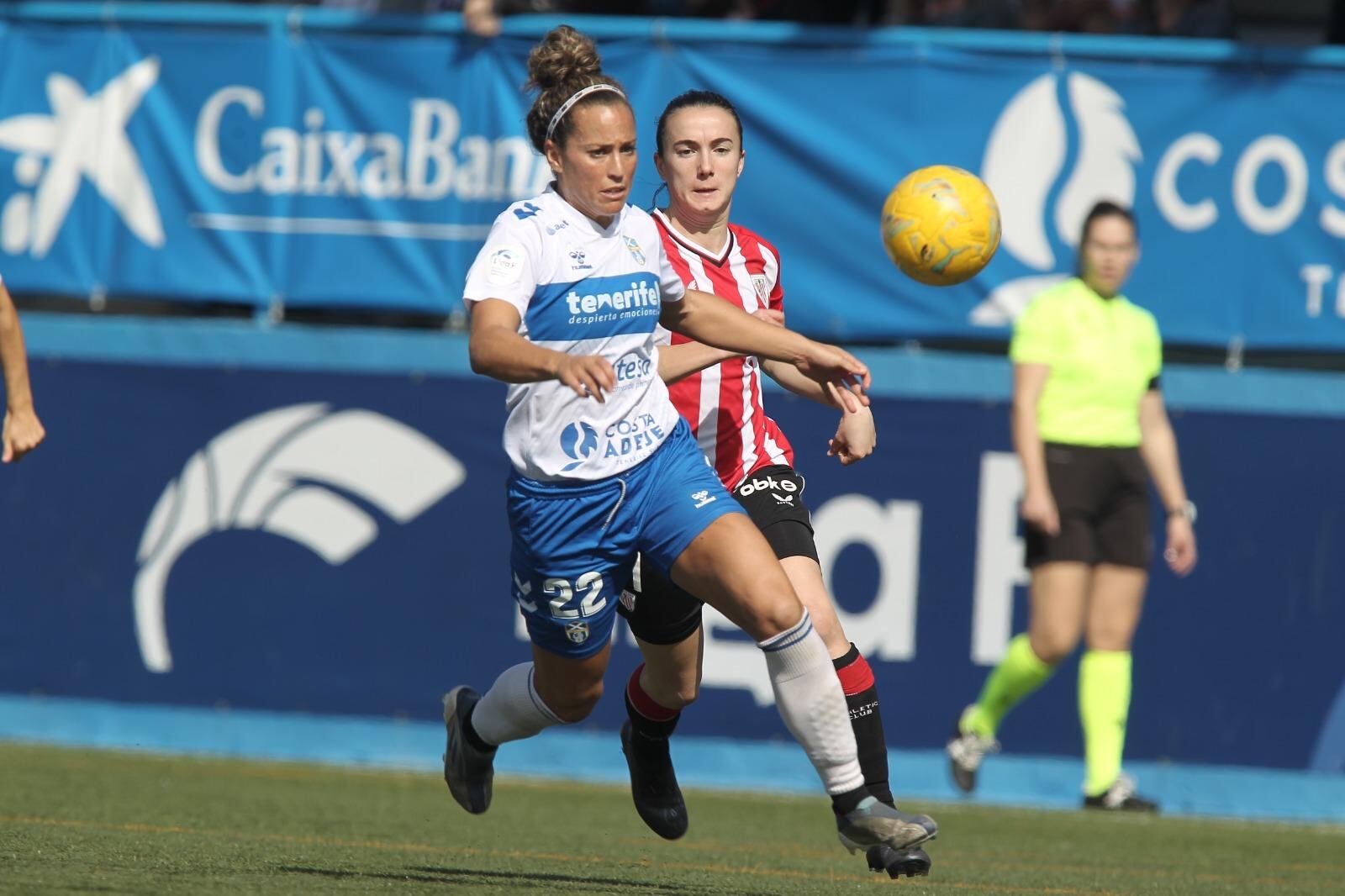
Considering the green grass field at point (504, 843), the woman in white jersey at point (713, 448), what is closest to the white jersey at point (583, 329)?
the woman in white jersey at point (713, 448)

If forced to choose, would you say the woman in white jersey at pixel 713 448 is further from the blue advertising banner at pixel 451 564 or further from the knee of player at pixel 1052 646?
the blue advertising banner at pixel 451 564

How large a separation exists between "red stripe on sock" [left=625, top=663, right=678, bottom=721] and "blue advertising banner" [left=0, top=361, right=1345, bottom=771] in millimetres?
3243

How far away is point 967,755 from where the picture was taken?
29.5ft

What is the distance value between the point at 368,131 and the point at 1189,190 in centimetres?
415

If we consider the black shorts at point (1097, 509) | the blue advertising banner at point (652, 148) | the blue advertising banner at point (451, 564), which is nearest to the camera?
the black shorts at point (1097, 509)

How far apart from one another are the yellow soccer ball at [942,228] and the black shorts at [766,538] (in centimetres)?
78

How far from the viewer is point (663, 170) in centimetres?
624

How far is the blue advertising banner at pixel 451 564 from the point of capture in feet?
31.5

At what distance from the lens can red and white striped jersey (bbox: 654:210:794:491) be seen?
6.19 metres

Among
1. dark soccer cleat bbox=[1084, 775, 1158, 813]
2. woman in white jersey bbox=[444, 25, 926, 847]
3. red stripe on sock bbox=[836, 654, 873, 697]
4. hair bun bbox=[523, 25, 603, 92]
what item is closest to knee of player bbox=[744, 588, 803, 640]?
woman in white jersey bbox=[444, 25, 926, 847]

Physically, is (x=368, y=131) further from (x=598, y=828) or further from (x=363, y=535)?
(x=598, y=828)

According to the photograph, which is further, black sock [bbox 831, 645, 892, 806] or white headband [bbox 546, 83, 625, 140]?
black sock [bbox 831, 645, 892, 806]

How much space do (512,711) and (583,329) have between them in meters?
1.52

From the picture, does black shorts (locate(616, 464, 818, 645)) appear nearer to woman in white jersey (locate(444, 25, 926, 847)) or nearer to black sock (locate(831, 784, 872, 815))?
woman in white jersey (locate(444, 25, 926, 847))
